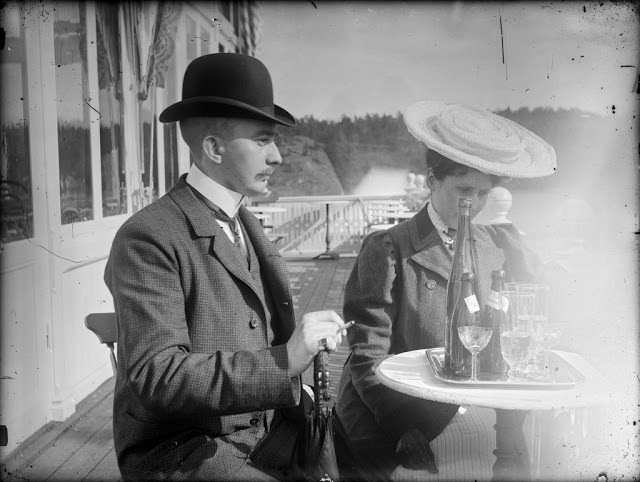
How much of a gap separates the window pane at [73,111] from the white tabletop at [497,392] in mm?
2075

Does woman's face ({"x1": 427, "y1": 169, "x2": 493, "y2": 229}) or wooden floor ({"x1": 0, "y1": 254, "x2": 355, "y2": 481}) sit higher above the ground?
woman's face ({"x1": 427, "y1": 169, "x2": 493, "y2": 229})

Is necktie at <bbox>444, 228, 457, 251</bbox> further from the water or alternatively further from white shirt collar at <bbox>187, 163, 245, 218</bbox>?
white shirt collar at <bbox>187, 163, 245, 218</bbox>

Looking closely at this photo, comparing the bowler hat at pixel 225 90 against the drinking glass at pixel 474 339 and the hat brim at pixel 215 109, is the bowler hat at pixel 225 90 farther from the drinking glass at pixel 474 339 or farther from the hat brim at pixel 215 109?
the drinking glass at pixel 474 339

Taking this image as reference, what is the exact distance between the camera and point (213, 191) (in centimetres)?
145

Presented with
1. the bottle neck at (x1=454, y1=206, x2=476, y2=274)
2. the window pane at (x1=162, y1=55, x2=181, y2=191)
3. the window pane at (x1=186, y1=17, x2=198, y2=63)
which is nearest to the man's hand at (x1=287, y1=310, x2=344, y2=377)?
the bottle neck at (x1=454, y1=206, x2=476, y2=274)

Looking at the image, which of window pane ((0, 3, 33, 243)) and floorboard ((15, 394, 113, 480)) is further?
floorboard ((15, 394, 113, 480))

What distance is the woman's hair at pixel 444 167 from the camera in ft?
6.12

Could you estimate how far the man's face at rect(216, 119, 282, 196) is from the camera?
1.41 meters

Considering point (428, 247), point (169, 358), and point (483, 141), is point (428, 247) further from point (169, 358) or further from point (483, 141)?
point (169, 358)

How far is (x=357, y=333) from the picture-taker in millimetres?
1841

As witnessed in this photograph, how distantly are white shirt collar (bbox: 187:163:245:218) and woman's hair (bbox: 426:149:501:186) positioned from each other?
714mm

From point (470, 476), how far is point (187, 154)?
4.50 metres

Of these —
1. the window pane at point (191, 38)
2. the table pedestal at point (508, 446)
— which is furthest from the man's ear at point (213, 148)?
the window pane at point (191, 38)

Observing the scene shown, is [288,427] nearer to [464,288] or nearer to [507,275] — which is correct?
[464,288]
